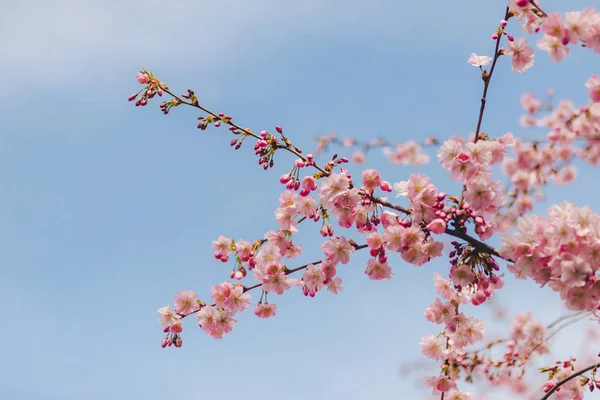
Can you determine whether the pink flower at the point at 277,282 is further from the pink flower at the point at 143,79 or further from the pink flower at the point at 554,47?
the pink flower at the point at 554,47

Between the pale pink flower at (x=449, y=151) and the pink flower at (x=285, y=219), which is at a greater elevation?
the pale pink flower at (x=449, y=151)

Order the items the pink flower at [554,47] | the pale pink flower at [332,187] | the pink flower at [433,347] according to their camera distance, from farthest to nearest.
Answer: the pink flower at [433,347]
the pale pink flower at [332,187]
the pink flower at [554,47]

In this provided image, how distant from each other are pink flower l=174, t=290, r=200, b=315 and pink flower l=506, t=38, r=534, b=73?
12.2 ft

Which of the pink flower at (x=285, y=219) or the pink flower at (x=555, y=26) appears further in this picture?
the pink flower at (x=285, y=219)

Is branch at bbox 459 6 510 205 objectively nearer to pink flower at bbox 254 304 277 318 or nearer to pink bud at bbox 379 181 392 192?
pink bud at bbox 379 181 392 192

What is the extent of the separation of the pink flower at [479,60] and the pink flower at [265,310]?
9.56ft

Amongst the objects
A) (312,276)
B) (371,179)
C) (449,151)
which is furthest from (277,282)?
(449,151)

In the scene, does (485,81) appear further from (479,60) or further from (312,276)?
(312,276)

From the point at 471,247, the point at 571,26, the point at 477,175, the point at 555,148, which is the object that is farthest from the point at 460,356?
the point at 571,26

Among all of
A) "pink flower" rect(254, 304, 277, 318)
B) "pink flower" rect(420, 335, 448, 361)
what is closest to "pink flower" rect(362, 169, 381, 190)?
"pink flower" rect(254, 304, 277, 318)

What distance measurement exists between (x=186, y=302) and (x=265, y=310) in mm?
791

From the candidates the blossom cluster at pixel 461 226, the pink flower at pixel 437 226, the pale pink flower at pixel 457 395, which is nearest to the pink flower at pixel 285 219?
the blossom cluster at pixel 461 226

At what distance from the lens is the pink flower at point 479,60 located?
5191 millimetres

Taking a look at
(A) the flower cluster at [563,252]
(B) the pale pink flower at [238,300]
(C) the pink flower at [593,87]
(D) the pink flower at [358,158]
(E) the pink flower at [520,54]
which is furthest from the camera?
(D) the pink flower at [358,158]
